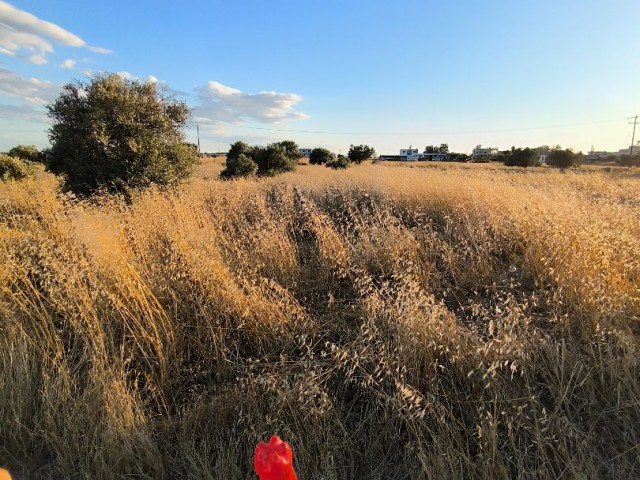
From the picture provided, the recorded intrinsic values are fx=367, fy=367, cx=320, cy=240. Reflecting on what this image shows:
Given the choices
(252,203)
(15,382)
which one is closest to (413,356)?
(15,382)

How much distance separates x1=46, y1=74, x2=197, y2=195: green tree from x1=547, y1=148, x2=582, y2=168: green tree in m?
46.8

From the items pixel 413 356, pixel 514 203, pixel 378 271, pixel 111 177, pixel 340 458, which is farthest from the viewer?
pixel 111 177

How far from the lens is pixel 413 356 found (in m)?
2.22

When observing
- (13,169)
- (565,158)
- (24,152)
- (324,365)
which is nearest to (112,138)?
(324,365)

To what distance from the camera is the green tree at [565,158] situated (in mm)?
42062

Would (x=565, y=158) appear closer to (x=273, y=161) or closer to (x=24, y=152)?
(x=273, y=161)

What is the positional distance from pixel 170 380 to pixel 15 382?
3.04 ft

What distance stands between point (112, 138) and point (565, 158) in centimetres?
4822

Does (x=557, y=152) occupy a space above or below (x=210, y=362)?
above

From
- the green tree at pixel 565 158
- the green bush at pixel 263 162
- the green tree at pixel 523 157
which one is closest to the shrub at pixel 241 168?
the green bush at pixel 263 162

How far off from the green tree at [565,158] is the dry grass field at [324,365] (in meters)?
46.8

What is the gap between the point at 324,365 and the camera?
239 cm

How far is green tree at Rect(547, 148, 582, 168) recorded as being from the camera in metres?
42.1

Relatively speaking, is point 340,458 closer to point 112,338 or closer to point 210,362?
point 210,362
